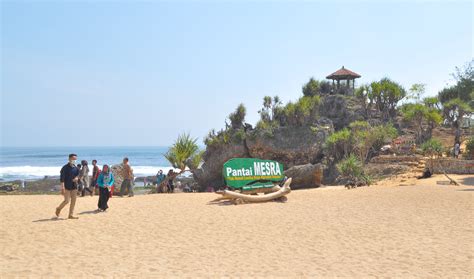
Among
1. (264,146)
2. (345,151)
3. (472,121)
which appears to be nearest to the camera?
(345,151)

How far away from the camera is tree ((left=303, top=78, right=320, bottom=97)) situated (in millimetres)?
48219

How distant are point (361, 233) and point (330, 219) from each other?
1851 mm

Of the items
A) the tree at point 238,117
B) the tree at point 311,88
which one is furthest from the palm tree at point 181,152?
the tree at point 311,88

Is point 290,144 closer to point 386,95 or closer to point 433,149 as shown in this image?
point 433,149

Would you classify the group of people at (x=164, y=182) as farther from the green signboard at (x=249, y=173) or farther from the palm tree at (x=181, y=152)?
the green signboard at (x=249, y=173)

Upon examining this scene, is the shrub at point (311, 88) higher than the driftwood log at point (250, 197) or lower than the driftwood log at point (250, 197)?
higher

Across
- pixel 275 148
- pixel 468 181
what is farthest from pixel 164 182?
pixel 468 181

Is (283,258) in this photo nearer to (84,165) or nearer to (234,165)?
(234,165)

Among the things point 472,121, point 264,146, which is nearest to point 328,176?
point 264,146

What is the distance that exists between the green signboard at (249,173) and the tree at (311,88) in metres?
34.1

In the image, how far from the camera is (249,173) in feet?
49.6

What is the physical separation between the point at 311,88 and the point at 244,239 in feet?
138

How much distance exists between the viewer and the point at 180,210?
1246cm

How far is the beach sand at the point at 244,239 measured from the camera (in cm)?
620
